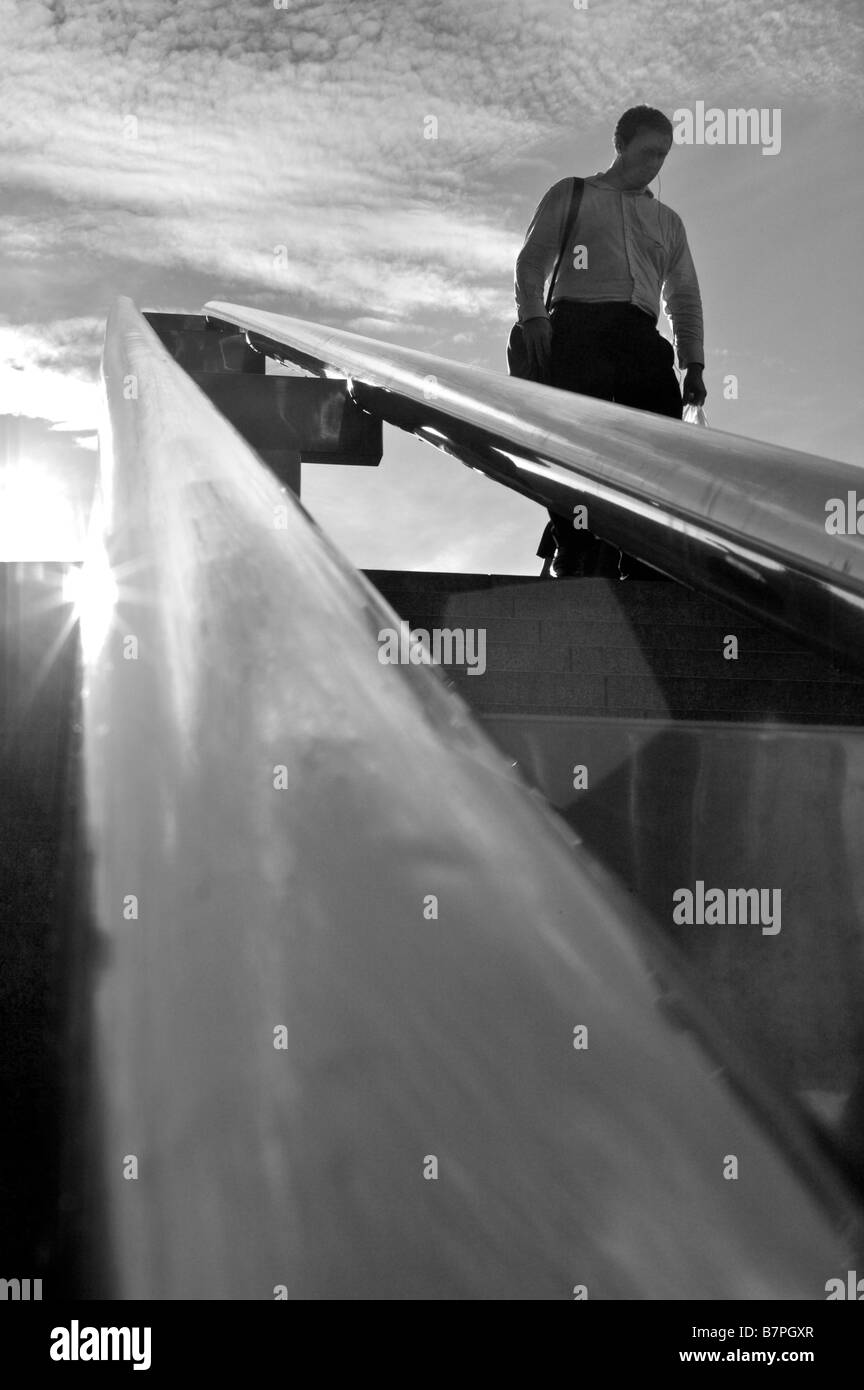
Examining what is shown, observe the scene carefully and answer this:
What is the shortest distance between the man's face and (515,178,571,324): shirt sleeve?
0.52ft

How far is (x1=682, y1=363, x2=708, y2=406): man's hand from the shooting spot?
9.17 feet

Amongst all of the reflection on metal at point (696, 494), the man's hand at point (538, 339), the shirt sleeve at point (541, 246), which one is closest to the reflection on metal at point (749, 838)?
the reflection on metal at point (696, 494)

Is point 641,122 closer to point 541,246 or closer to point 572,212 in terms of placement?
point 572,212

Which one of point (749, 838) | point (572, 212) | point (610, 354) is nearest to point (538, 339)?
point (610, 354)

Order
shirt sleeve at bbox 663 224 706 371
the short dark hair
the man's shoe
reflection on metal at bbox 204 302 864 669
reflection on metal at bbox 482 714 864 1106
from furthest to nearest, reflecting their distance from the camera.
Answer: shirt sleeve at bbox 663 224 706 371 → the short dark hair → the man's shoe → reflection on metal at bbox 482 714 864 1106 → reflection on metal at bbox 204 302 864 669

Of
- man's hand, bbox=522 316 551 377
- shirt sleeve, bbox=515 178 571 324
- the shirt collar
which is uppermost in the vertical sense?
the shirt collar

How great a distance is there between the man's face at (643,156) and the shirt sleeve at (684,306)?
216 mm

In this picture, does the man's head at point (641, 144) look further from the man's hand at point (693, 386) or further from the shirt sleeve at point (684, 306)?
the man's hand at point (693, 386)

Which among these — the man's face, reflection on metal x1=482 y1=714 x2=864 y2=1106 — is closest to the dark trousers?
the man's face

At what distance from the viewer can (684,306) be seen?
279cm

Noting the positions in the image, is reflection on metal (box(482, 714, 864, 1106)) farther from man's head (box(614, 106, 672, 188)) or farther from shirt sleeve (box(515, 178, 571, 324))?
man's head (box(614, 106, 672, 188))

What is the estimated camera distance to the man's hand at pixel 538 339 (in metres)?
2.48

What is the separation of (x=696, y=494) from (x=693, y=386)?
2223 millimetres

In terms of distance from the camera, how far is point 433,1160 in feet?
1.11
